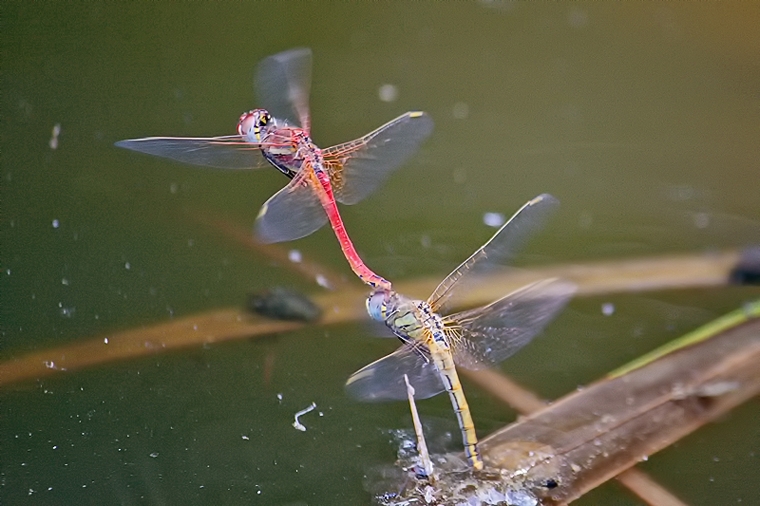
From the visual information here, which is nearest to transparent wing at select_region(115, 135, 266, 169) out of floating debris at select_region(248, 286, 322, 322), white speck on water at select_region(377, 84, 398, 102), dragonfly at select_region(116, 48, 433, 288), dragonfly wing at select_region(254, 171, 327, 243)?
dragonfly at select_region(116, 48, 433, 288)

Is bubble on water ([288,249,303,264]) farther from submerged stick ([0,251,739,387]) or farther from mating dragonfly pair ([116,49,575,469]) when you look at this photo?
mating dragonfly pair ([116,49,575,469])

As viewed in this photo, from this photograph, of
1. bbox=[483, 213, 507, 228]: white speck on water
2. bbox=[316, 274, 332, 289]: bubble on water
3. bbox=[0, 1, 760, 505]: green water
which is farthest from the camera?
bbox=[483, 213, 507, 228]: white speck on water

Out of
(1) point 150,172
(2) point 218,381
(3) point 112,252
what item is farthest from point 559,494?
(1) point 150,172

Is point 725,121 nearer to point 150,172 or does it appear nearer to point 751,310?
point 751,310

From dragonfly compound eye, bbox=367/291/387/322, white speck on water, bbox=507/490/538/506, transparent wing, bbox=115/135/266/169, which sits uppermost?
transparent wing, bbox=115/135/266/169

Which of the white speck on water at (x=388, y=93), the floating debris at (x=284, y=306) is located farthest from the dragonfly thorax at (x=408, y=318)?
the white speck on water at (x=388, y=93)

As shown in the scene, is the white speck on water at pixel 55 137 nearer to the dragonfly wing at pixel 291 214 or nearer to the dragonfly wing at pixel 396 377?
the dragonfly wing at pixel 291 214

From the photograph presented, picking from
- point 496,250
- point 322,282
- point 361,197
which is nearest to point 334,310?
point 322,282

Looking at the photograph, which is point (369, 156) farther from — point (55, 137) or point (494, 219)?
point (55, 137)
